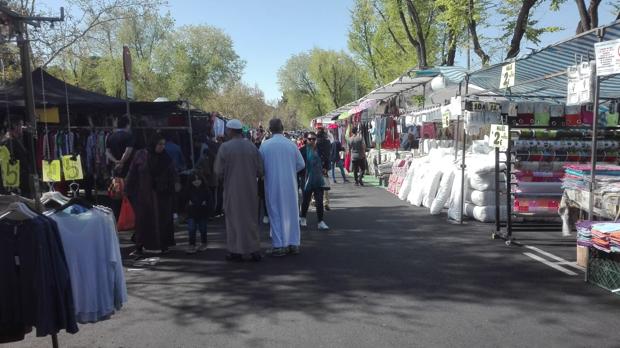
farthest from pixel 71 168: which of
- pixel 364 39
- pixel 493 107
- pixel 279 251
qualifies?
pixel 364 39

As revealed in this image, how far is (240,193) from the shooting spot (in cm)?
651

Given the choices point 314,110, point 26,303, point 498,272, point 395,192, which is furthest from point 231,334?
point 314,110

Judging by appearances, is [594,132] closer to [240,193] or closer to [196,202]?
[240,193]

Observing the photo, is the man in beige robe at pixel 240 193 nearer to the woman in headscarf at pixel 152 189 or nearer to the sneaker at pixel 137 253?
the woman in headscarf at pixel 152 189

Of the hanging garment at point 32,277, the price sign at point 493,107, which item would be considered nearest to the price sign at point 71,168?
the hanging garment at point 32,277

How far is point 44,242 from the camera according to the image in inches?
123

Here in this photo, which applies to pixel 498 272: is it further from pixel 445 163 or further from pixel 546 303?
pixel 445 163

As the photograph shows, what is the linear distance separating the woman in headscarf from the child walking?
363 mm

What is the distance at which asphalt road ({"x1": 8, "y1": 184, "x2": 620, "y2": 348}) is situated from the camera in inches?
159

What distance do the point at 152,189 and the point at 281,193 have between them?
1.76 m

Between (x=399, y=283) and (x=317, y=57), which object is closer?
(x=399, y=283)

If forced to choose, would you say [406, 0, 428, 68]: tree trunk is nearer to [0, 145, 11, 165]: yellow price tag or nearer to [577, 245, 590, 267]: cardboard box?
[577, 245, 590, 267]: cardboard box

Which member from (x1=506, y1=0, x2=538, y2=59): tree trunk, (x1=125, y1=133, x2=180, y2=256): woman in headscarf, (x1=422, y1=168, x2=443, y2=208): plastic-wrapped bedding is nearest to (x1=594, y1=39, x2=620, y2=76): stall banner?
(x1=125, y1=133, x2=180, y2=256): woman in headscarf

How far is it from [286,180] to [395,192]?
760 cm
